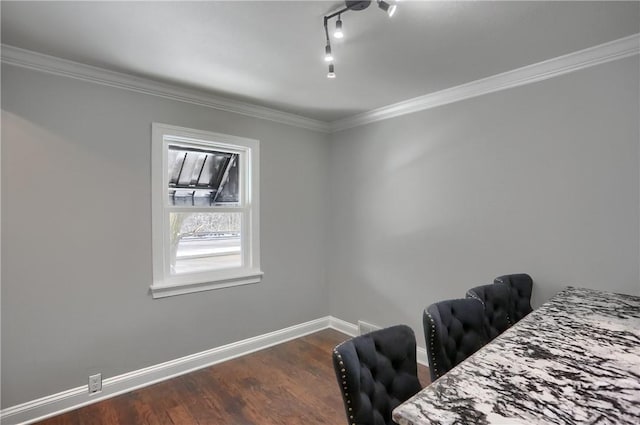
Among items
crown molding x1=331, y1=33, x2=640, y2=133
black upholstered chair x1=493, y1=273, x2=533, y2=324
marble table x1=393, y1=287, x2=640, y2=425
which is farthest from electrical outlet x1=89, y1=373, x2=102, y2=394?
crown molding x1=331, y1=33, x2=640, y2=133

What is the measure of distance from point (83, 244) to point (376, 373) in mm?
2413

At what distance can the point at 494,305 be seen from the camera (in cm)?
201

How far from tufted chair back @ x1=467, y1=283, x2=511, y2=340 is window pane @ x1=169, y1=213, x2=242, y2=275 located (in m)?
2.39

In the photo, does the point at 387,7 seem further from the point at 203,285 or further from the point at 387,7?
the point at 203,285

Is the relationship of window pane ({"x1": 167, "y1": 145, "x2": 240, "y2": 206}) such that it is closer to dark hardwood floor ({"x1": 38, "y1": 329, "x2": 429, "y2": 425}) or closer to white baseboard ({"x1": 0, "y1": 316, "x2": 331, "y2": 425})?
white baseboard ({"x1": 0, "y1": 316, "x2": 331, "y2": 425})

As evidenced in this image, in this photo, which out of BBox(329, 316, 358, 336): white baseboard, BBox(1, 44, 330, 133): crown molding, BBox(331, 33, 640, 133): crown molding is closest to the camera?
BBox(331, 33, 640, 133): crown molding

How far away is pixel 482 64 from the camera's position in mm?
2436

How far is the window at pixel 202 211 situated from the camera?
285 centimetres

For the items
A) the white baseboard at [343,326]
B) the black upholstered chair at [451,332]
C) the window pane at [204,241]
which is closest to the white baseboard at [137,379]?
the white baseboard at [343,326]

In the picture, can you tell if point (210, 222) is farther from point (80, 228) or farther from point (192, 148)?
point (80, 228)

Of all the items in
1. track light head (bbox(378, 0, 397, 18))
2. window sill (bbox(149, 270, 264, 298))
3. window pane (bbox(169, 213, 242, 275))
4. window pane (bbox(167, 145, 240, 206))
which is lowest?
window sill (bbox(149, 270, 264, 298))

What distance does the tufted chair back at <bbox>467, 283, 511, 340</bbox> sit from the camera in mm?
1919

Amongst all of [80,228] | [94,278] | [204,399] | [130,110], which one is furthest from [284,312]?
[130,110]

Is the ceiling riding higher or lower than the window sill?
higher
